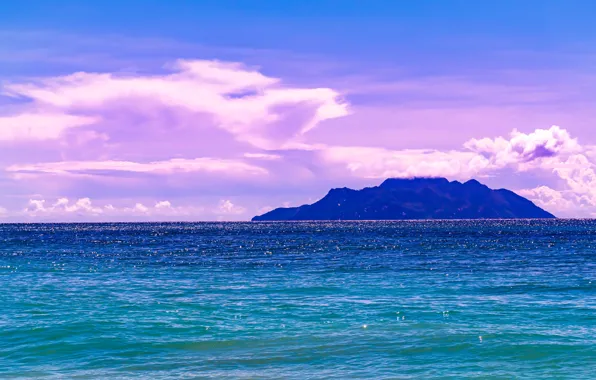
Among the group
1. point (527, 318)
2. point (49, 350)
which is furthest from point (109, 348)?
point (527, 318)

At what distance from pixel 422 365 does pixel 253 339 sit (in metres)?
8.64

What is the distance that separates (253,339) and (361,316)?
7.95 metres

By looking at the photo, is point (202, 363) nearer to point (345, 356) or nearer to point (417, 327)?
point (345, 356)

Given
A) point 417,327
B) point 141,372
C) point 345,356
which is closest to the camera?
point 141,372

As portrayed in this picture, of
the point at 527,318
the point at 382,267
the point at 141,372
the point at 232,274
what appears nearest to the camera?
the point at 141,372

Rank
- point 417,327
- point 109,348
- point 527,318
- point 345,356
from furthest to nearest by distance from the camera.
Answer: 1. point 527,318
2. point 417,327
3. point 109,348
4. point 345,356

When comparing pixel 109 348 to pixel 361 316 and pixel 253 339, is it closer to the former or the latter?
pixel 253 339

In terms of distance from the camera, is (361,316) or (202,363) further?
(361,316)

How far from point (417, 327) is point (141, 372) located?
14497 mm

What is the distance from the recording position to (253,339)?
101 ft

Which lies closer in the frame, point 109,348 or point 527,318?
point 109,348

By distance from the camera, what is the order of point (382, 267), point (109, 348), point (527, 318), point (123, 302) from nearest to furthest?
point (109, 348), point (527, 318), point (123, 302), point (382, 267)

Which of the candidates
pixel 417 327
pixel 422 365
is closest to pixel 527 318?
pixel 417 327

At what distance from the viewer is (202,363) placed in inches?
1058
